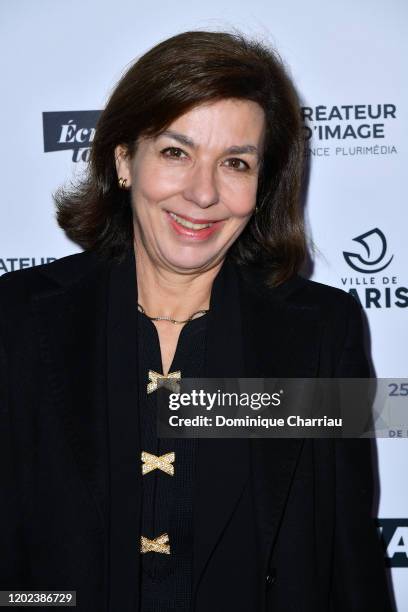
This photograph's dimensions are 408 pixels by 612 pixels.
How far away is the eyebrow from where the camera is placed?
1707mm

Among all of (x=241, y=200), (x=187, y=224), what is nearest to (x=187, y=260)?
(x=187, y=224)

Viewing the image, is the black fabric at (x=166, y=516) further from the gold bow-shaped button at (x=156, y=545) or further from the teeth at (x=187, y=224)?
the teeth at (x=187, y=224)

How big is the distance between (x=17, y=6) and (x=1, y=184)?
0.54 meters

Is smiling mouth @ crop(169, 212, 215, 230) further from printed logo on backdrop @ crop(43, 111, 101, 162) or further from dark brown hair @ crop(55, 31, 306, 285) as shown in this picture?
printed logo on backdrop @ crop(43, 111, 101, 162)

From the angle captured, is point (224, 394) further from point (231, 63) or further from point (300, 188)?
point (231, 63)

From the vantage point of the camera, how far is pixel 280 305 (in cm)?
198

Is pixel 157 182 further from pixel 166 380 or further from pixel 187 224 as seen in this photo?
pixel 166 380

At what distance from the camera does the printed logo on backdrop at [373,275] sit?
7.50 feet

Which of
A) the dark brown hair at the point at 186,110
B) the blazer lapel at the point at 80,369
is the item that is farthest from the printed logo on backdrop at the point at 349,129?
the blazer lapel at the point at 80,369

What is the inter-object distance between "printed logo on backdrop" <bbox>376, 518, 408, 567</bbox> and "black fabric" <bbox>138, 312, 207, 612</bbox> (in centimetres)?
86

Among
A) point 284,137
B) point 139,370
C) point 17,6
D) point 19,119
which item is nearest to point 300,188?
point 284,137

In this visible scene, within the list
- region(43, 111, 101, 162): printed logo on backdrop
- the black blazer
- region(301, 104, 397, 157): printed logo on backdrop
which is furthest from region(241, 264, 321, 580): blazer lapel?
region(43, 111, 101, 162): printed logo on backdrop

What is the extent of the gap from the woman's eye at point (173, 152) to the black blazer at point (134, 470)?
367 mm

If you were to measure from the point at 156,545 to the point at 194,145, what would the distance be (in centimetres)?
94
